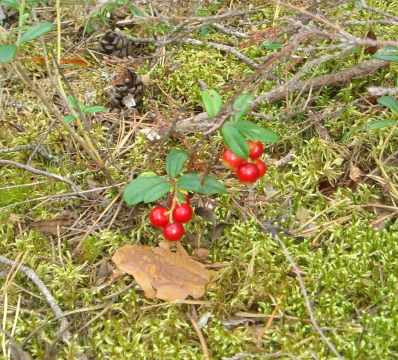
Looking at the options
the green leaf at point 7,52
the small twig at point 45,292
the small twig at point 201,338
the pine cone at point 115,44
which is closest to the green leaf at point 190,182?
the small twig at point 201,338

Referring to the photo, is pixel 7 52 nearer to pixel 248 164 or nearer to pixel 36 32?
pixel 36 32

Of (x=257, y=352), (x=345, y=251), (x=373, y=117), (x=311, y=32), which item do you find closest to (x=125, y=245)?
(x=257, y=352)

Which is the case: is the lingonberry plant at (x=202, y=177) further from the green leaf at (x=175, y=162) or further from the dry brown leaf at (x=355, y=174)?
the dry brown leaf at (x=355, y=174)

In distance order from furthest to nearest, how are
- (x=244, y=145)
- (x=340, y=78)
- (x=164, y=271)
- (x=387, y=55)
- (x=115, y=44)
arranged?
(x=115, y=44), (x=340, y=78), (x=387, y=55), (x=164, y=271), (x=244, y=145)

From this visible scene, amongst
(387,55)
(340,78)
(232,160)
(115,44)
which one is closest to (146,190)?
(232,160)

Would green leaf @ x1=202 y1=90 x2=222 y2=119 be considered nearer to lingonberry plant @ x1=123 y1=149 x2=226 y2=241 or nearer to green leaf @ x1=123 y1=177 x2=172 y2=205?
lingonberry plant @ x1=123 y1=149 x2=226 y2=241

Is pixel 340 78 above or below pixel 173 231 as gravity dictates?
above
